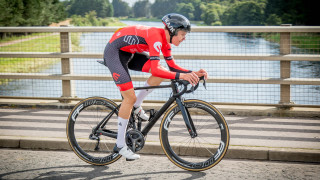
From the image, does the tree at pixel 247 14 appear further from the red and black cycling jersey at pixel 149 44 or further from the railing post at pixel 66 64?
the red and black cycling jersey at pixel 149 44

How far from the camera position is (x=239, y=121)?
A: 709 centimetres

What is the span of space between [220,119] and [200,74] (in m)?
0.53

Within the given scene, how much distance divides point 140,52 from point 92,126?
1.23 metres

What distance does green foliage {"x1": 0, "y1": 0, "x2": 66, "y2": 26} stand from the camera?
186 feet

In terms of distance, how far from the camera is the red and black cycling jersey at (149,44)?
4570mm

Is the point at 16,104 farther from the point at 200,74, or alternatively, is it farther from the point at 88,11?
the point at 88,11

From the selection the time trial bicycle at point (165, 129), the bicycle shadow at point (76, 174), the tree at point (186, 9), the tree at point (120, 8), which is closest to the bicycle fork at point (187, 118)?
the time trial bicycle at point (165, 129)

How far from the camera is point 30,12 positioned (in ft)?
226

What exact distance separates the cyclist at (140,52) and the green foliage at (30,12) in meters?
53.6

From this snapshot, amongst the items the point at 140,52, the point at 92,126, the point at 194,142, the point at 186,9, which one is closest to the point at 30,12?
the point at 186,9

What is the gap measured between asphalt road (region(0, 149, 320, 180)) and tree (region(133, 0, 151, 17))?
791 centimetres

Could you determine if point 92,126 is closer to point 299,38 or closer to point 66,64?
point 66,64

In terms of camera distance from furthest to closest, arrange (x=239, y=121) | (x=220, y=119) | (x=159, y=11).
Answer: (x=159, y=11), (x=239, y=121), (x=220, y=119)

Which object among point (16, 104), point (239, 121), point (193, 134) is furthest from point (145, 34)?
point (16, 104)
